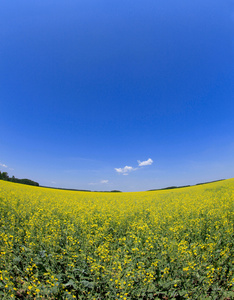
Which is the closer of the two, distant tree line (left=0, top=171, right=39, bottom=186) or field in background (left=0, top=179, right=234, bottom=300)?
field in background (left=0, top=179, right=234, bottom=300)

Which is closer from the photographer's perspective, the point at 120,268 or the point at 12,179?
the point at 120,268

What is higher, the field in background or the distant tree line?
the field in background

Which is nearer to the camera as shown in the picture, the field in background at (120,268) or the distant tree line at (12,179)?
the field in background at (120,268)

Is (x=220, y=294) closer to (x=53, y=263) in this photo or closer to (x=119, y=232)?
(x=119, y=232)

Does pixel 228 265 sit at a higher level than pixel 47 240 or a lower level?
lower

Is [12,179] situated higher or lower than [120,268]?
lower

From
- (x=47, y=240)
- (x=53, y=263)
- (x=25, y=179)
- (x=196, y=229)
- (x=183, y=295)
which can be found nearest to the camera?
(x=183, y=295)

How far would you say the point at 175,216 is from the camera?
8.23 metres

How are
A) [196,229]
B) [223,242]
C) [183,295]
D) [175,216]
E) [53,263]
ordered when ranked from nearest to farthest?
[183,295] < [53,263] < [223,242] < [196,229] < [175,216]

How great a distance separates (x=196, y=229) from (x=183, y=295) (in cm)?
347

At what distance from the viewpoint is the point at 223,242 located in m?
5.68

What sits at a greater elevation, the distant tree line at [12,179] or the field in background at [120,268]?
the field in background at [120,268]

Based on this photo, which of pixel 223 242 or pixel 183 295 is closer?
pixel 183 295

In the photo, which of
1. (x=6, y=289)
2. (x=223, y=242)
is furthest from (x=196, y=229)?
(x=6, y=289)
